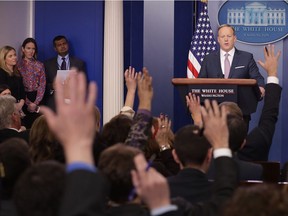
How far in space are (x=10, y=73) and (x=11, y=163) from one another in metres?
6.25

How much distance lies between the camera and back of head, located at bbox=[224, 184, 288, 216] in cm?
157

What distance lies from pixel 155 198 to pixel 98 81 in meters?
7.74

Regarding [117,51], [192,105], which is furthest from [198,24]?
[192,105]

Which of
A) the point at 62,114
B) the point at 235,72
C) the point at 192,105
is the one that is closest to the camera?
the point at 62,114

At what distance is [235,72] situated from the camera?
7027mm

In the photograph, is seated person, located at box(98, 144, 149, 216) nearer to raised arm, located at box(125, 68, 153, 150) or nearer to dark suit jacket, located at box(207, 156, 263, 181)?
raised arm, located at box(125, 68, 153, 150)

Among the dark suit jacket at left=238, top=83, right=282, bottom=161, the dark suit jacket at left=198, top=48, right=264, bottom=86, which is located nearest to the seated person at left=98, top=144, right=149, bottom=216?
the dark suit jacket at left=238, top=83, right=282, bottom=161

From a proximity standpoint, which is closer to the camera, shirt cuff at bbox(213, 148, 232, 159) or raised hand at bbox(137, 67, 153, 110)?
shirt cuff at bbox(213, 148, 232, 159)

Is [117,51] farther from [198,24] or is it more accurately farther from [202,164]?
[202,164]

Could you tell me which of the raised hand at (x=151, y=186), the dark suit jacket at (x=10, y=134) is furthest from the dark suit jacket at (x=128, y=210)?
the dark suit jacket at (x=10, y=134)

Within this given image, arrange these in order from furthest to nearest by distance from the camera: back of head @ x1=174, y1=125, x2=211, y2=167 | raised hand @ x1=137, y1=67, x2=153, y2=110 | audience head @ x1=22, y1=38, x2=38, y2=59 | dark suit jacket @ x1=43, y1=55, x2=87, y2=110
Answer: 1. dark suit jacket @ x1=43, y1=55, x2=87, y2=110
2. audience head @ x1=22, y1=38, x2=38, y2=59
3. raised hand @ x1=137, y1=67, x2=153, y2=110
4. back of head @ x1=174, y1=125, x2=211, y2=167

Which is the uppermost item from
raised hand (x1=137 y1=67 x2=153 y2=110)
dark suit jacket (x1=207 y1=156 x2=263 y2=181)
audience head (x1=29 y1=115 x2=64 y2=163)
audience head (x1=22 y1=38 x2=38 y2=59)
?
audience head (x1=22 y1=38 x2=38 y2=59)

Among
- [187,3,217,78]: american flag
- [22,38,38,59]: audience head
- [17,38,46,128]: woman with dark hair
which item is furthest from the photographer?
[22,38,38,59]: audience head

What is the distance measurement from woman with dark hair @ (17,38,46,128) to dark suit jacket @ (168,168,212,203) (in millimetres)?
6311
